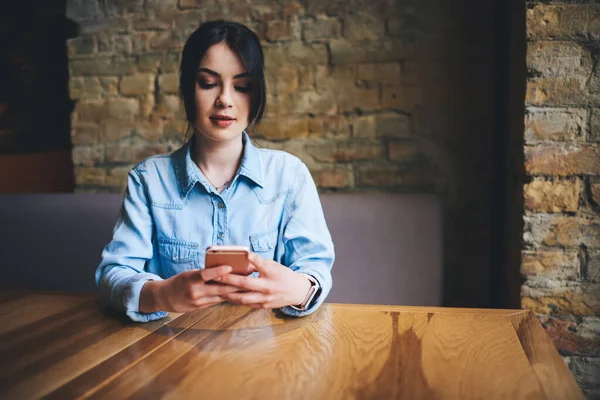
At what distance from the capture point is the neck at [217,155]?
1.16 m

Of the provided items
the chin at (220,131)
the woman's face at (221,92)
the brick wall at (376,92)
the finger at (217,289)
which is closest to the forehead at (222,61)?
the woman's face at (221,92)

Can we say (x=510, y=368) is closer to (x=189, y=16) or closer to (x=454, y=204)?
(x=454, y=204)

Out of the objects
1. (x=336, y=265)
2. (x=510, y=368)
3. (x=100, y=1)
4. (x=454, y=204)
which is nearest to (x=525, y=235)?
(x=454, y=204)

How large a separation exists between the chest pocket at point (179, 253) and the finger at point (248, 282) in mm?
369

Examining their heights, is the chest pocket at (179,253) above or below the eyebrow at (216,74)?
below

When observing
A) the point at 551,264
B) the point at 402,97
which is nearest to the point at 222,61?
the point at 402,97

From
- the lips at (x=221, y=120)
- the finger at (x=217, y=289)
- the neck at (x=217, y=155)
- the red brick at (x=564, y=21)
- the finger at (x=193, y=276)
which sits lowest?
the finger at (x=217, y=289)

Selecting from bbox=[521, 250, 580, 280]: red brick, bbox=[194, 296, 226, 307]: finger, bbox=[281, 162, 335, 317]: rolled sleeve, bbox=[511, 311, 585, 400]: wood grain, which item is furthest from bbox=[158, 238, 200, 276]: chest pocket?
bbox=[521, 250, 580, 280]: red brick

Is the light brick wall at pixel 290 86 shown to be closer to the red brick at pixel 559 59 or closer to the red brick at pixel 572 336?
the red brick at pixel 559 59

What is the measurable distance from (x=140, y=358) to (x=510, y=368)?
0.55m

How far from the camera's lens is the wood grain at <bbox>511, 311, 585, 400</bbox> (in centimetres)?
58

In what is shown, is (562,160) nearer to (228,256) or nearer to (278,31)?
(228,256)

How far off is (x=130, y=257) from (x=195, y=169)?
26cm

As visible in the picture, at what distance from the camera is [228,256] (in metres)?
0.73
